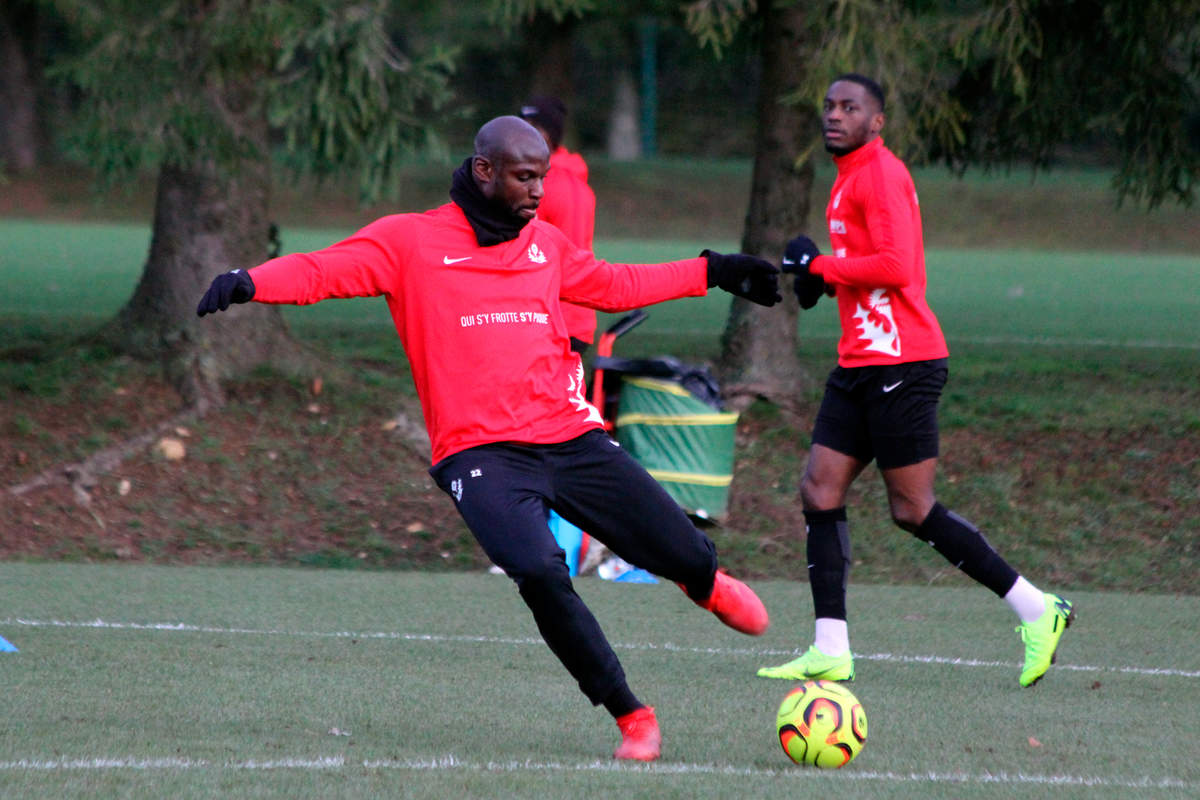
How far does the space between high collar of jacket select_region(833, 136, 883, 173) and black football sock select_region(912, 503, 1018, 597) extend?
1.42m

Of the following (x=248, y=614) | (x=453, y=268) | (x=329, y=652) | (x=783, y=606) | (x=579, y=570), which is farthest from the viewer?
(x=579, y=570)

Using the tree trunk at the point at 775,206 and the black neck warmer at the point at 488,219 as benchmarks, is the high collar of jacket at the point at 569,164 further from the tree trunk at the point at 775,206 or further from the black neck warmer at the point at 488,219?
the black neck warmer at the point at 488,219

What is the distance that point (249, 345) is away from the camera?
41.0 feet

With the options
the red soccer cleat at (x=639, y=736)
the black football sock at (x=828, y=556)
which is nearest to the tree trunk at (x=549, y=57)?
the black football sock at (x=828, y=556)

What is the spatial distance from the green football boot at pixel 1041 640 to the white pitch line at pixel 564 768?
4.94 ft

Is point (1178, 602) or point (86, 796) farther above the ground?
point (86, 796)

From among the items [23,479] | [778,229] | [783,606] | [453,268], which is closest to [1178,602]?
[783,606]

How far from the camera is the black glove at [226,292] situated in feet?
16.1

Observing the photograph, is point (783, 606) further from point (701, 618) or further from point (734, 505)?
point (734, 505)

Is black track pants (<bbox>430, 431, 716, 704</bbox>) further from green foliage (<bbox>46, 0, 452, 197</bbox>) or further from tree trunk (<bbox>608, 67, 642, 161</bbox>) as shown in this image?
tree trunk (<bbox>608, 67, 642, 161</bbox>)

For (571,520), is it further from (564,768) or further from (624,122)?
(624,122)

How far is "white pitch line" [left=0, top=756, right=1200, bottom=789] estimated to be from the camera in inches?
195

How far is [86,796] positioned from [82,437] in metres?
7.32

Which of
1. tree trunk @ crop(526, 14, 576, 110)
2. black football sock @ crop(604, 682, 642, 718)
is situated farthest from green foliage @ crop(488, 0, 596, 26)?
tree trunk @ crop(526, 14, 576, 110)
